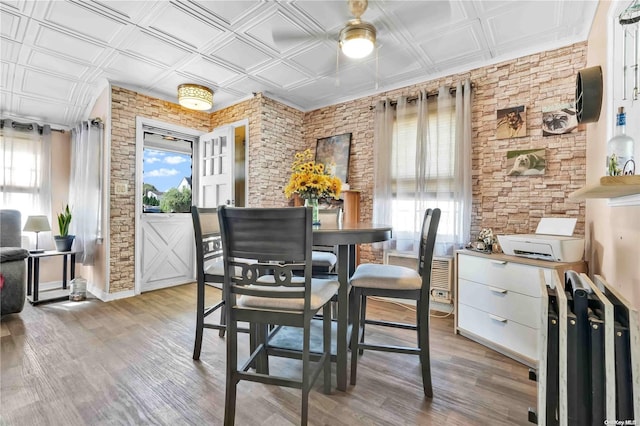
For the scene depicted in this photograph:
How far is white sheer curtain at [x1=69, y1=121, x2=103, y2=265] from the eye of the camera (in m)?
3.45

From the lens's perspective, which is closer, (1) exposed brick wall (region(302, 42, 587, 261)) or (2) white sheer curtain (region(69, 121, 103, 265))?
(1) exposed brick wall (region(302, 42, 587, 261))

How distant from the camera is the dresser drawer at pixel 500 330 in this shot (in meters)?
1.92

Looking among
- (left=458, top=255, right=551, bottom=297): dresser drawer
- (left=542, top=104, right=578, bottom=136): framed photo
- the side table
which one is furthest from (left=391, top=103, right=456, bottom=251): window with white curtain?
the side table

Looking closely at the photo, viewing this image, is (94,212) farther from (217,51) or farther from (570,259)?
(570,259)

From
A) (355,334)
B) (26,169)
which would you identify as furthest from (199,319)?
(26,169)

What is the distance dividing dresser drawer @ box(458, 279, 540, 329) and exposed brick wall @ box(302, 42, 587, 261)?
2.62ft

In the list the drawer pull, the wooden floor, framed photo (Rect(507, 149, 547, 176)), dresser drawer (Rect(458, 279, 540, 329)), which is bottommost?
the wooden floor

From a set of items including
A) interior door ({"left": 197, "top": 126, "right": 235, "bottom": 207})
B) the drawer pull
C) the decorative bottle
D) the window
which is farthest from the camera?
the window

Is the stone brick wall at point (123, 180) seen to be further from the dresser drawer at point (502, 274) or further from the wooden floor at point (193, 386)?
the dresser drawer at point (502, 274)

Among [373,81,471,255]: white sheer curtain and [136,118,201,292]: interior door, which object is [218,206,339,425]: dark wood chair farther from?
[136,118,201,292]: interior door

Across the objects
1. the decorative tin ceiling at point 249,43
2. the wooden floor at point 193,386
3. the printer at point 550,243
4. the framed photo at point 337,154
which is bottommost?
the wooden floor at point 193,386

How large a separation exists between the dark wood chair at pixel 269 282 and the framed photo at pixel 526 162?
2397 mm

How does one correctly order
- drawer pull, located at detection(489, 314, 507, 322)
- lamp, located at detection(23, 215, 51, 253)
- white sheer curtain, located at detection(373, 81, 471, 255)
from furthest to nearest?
lamp, located at detection(23, 215, 51, 253)
white sheer curtain, located at detection(373, 81, 471, 255)
drawer pull, located at detection(489, 314, 507, 322)

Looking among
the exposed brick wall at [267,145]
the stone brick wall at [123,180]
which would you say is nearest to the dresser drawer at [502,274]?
the exposed brick wall at [267,145]
